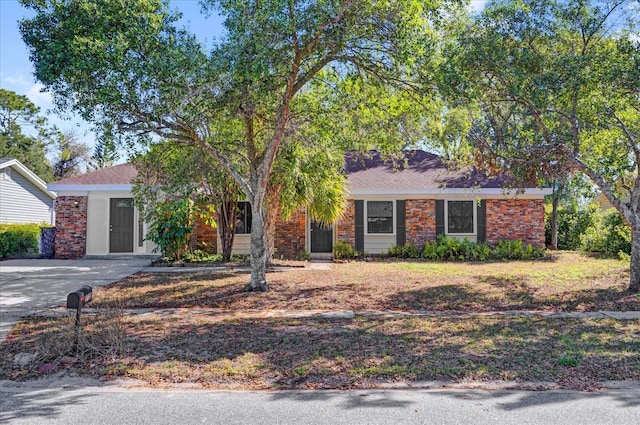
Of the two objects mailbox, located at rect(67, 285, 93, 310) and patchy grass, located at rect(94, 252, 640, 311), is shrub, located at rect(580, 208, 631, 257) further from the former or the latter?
mailbox, located at rect(67, 285, 93, 310)

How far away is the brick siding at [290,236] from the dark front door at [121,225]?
5148 millimetres

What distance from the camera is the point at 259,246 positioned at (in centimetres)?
933

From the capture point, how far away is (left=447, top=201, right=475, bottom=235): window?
55.3 ft

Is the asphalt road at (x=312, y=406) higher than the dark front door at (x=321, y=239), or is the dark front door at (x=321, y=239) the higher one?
the dark front door at (x=321, y=239)

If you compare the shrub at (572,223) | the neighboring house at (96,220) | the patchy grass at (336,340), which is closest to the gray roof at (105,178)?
the neighboring house at (96,220)

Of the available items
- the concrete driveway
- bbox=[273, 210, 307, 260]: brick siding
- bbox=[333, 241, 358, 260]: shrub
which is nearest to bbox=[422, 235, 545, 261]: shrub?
bbox=[333, 241, 358, 260]: shrub

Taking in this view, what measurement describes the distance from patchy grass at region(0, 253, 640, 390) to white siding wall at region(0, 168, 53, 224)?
47.3 ft

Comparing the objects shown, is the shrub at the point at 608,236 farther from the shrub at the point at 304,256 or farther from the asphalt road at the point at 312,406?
the asphalt road at the point at 312,406

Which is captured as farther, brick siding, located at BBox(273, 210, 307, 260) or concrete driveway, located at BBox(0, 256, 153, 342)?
brick siding, located at BBox(273, 210, 307, 260)

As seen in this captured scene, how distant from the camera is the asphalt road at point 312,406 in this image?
12.5ft

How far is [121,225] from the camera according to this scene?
1628 centimetres

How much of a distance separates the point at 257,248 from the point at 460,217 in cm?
990

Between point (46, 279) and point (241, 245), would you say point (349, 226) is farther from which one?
point (46, 279)

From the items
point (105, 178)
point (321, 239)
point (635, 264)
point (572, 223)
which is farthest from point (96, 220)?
point (572, 223)
